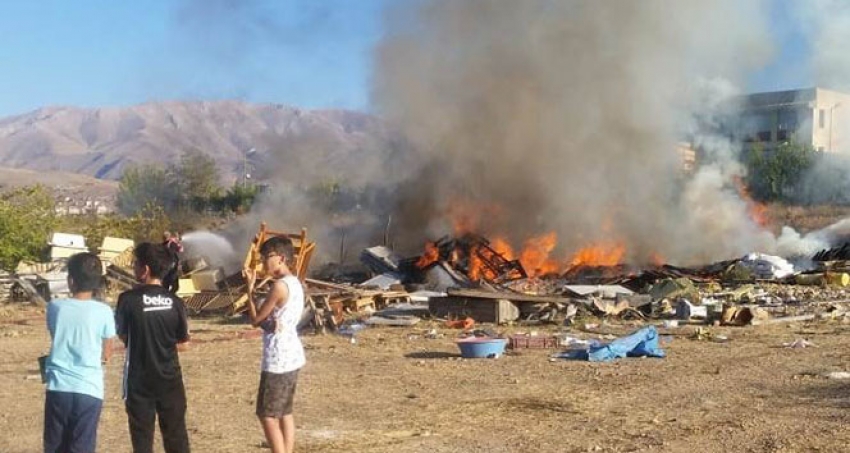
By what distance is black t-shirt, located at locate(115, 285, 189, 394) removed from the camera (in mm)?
5316

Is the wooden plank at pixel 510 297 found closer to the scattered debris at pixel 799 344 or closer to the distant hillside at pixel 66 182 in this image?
the scattered debris at pixel 799 344

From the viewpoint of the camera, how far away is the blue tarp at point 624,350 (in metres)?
11.4

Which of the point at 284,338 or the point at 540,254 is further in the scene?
the point at 540,254

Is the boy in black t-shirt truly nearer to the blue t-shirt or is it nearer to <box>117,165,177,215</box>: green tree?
the blue t-shirt

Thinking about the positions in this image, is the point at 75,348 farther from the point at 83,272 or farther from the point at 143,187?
the point at 143,187

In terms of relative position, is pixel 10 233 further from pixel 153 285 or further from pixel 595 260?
pixel 153 285

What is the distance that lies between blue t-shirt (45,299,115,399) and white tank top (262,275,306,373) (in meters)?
1.03

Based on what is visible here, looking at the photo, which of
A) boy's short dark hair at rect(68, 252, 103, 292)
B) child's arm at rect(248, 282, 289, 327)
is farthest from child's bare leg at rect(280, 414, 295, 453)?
boy's short dark hair at rect(68, 252, 103, 292)

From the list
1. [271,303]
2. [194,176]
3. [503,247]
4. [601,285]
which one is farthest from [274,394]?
[194,176]

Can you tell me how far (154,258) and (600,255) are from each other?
75.9ft

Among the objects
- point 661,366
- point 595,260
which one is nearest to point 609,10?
point 595,260

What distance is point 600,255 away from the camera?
27500mm

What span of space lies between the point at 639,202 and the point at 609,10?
5.88m

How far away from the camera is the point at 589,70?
2853 centimetres
